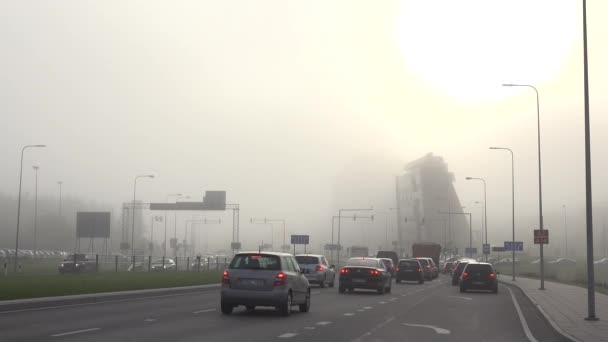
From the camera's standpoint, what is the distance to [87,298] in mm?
26797

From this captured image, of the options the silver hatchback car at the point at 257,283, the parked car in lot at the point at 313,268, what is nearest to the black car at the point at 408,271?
the parked car in lot at the point at 313,268

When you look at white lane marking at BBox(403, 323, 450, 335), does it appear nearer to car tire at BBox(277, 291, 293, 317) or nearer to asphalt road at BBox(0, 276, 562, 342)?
asphalt road at BBox(0, 276, 562, 342)

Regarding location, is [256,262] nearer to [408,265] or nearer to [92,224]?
[408,265]

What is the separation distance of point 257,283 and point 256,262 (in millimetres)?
622

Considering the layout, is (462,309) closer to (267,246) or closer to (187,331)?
(187,331)

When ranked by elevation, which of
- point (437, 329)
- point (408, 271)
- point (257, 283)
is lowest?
point (437, 329)

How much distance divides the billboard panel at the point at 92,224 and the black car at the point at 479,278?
60.4 m

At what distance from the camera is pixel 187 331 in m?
16.9

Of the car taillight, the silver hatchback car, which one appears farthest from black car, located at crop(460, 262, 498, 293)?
the car taillight

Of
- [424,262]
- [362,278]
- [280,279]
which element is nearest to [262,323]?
[280,279]

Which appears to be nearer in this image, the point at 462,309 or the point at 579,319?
the point at 579,319

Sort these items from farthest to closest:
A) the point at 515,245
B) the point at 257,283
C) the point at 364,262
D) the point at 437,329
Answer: the point at 515,245 < the point at 364,262 < the point at 257,283 < the point at 437,329

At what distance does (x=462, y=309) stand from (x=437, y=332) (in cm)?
968

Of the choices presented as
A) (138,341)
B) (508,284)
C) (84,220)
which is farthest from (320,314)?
(84,220)
